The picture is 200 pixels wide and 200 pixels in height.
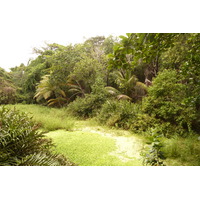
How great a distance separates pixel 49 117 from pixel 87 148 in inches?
33.5

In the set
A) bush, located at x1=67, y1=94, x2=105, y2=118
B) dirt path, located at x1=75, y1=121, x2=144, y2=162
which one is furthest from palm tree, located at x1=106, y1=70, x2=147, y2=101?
dirt path, located at x1=75, y1=121, x2=144, y2=162

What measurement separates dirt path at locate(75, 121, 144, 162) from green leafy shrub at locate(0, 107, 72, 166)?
70 cm

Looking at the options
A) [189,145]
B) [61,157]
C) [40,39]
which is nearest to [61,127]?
[61,157]

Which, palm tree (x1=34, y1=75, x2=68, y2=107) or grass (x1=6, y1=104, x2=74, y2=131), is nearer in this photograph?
grass (x1=6, y1=104, x2=74, y2=131)

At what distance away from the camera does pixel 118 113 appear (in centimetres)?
267

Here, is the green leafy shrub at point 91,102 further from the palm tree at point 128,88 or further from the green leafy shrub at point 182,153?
the green leafy shrub at point 182,153

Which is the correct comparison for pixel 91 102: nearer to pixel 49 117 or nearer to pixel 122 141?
pixel 49 117

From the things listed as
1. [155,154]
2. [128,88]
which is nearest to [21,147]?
[155,154]

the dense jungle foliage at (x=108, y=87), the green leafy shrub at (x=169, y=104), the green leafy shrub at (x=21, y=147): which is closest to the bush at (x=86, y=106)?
the dense jungle foliage at (x=108, y=87)

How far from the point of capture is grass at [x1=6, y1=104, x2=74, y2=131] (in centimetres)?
215

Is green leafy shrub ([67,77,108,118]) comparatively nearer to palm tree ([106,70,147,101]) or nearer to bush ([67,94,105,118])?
bush ([67,94,105,118])

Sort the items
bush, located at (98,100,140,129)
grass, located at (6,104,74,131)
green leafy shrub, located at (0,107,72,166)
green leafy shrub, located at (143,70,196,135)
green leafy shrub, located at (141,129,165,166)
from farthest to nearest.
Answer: bush, located at (98,100,140,129)
green leafy shrub, located at (143,70,196,135)
grass, located at (6,104,74,131)
green leafy shrub, located at (141,129,165,166)
green leafy shrub, located at (0,107,72,166)
